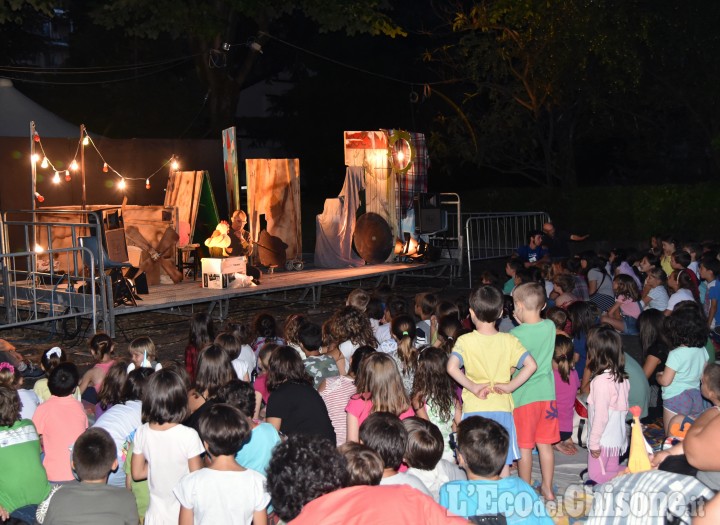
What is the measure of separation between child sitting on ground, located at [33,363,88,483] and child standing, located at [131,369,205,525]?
0.91 metres

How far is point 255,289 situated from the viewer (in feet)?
42.8

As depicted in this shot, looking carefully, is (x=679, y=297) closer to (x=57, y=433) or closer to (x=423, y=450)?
(x=423, y=450)

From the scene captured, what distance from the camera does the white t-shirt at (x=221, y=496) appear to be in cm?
387

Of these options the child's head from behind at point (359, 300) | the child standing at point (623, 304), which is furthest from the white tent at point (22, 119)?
the child standing at point (623, 304)

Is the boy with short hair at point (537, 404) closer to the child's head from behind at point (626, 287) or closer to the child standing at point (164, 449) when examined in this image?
the child standing at point (164, 449)

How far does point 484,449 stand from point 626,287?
5.85 metres

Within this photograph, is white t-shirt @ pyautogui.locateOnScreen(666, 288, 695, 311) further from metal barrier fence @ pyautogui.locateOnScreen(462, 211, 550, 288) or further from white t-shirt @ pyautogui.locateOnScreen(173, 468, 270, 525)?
metal barrier fence @ pyautogui.locateOnScreen(462, 211, 550, 288)

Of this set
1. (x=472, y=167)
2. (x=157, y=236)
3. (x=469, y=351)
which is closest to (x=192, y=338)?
(x=469, y=351)

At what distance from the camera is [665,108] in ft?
83.1

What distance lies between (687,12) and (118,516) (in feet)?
67.3

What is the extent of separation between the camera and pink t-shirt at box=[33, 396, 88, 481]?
5.24m

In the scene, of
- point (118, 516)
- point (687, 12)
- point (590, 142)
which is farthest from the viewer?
point (590, 142)

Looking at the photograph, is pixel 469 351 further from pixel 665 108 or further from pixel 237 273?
pixel 665 108

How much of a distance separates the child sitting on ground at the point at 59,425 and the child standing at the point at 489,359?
7.81 feet
